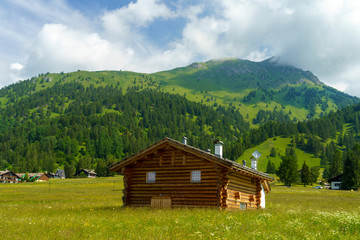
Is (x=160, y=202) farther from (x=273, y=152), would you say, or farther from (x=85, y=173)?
(x=273, y=152)

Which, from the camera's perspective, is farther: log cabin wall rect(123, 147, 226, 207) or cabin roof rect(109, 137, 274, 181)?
log cabin wall rect(123, 147, 226, 207)

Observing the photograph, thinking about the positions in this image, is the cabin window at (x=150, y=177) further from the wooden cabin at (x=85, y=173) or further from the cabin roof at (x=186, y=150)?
the wooden cabin at (x=85, y=173)

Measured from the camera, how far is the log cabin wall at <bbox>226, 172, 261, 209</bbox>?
1035 inches

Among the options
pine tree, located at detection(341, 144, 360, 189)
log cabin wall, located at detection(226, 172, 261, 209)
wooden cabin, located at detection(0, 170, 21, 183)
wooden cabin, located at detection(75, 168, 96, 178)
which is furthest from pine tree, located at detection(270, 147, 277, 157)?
log cabin wall, located at detection(226, 172, 261, 209)

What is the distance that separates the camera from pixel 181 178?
26.5 metres

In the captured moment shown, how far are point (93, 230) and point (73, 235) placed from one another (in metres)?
1.47

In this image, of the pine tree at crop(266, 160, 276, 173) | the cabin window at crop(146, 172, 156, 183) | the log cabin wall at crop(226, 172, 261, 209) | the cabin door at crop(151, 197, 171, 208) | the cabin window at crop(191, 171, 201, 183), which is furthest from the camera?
the pine tree at crop(266, 160, 276, 173)

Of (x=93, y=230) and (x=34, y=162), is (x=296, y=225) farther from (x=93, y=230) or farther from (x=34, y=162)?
Answer: (x=34, y=162)

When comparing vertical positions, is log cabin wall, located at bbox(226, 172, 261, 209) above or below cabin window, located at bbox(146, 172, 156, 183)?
below

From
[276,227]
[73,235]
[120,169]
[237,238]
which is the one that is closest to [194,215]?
[276,227]

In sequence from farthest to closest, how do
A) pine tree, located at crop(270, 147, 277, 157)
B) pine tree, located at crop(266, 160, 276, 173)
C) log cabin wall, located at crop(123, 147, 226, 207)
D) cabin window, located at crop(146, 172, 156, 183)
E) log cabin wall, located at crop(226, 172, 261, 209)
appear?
1. pine tree, located at crop(270, 147, 277, 157)
2. pine tree, located at crop(266, 160, 276, 173)
3. cabin window, located at crop(146, 172, 156, 183)
4. log cabin wall, located at crop(226, 172, 261, 209)
5. log cabin wall, located at crop(123, 147, 226, 207)

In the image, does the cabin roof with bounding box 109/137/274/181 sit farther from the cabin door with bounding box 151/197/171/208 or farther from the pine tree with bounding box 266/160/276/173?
the pine tree with bounding box 266/160/276/173

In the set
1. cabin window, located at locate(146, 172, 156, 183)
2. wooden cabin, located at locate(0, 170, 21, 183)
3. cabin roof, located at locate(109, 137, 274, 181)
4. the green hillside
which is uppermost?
the green hillside

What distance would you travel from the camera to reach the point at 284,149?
196 metres
